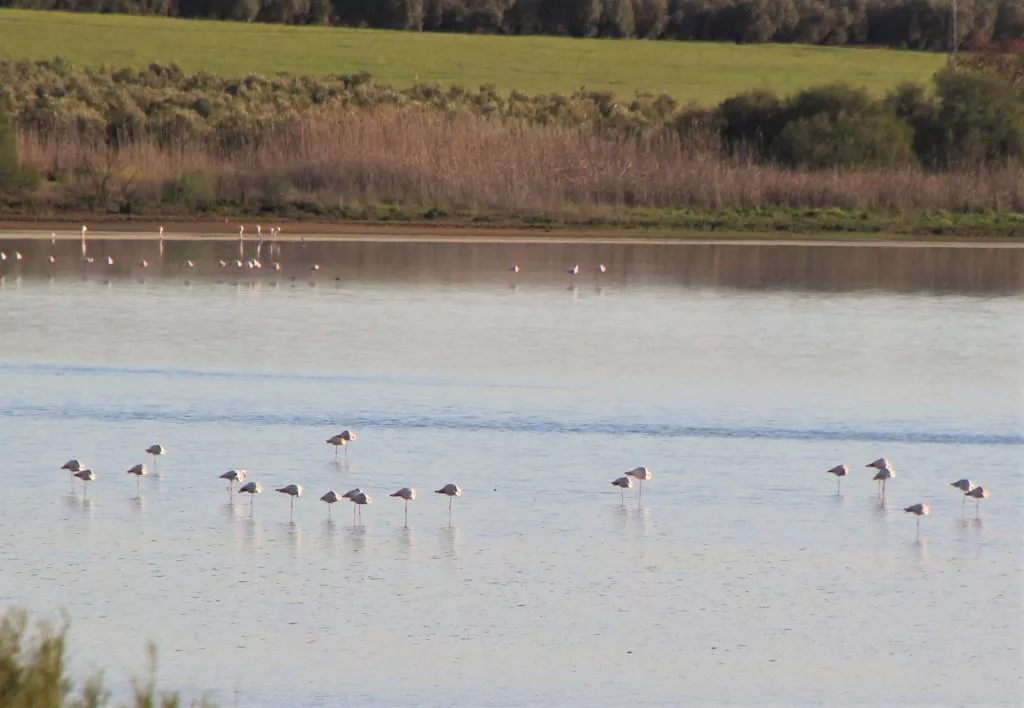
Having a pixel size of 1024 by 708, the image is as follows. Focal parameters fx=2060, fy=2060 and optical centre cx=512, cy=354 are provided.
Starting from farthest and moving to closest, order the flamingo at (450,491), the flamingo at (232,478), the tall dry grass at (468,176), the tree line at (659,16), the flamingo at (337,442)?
the tree line at (659,16), the tall dry grass at (468,176), the flamingo at (337,442), the flamingo at (232,478), the flamingo at (450,491)

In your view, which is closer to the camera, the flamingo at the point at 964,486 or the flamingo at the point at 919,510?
the flamingo at the point at 919,510

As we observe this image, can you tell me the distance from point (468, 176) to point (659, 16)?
163ft

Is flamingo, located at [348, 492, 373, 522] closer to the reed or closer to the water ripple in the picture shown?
the water ripple

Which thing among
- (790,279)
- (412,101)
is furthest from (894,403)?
(412,101)

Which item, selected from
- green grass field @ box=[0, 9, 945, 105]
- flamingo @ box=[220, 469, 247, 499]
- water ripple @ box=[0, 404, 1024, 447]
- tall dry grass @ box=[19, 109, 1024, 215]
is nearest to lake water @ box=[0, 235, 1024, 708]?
water ripple @ box=[0, 404, 1024, 447]

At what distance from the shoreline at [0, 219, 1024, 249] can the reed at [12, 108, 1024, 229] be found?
102cm

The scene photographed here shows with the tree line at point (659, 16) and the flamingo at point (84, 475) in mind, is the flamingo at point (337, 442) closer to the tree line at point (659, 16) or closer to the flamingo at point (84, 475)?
the flamingo at point (84, 475)

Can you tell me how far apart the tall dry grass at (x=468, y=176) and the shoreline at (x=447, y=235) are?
1341mm

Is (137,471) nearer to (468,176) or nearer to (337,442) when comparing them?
(337,442)

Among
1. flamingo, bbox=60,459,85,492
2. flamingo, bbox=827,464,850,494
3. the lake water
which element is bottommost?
the lake water

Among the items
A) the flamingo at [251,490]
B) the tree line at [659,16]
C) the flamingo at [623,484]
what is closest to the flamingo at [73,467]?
the flamingo at [251,490]

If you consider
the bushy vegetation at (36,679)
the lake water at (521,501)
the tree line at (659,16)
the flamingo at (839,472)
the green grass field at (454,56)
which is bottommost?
the lake water at (521,501)

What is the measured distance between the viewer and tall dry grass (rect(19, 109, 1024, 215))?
1588 inches

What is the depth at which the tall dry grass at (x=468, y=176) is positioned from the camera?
132 ft
